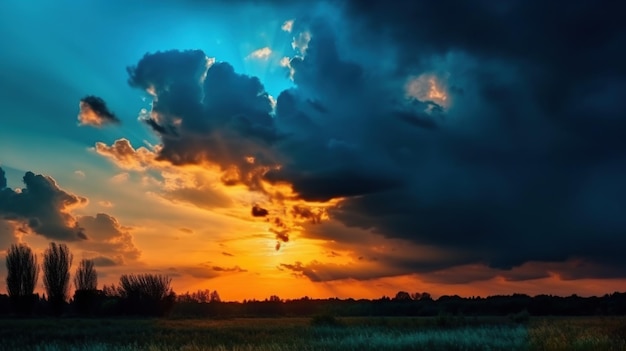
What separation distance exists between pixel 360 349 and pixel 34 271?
87076 millimetres

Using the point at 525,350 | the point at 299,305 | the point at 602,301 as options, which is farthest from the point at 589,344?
the point at 299,305

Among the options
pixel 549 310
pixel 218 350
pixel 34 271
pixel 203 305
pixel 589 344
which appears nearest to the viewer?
pixel 218 350

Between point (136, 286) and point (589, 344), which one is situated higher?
point (136, 286)

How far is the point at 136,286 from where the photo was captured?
96500 millimetres

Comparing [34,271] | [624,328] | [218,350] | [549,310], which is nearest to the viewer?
[218,350]

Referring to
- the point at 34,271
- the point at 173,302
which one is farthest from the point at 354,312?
the point at 34,271

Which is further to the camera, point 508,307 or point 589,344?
point 508,307

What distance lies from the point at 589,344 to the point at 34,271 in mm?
92539

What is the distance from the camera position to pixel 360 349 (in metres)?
22.7

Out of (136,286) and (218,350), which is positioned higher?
(136,286)

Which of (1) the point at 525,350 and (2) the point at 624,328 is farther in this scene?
(2) the point at 624,328

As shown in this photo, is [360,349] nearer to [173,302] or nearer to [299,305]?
[173,302]

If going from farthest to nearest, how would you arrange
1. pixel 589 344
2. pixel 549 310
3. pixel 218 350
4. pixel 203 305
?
pixel 203 305
pixel 549 310
pixel 589 344
pixel 218 350

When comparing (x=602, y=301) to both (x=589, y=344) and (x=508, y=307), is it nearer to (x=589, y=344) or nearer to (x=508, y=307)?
(x=508, y=307)
